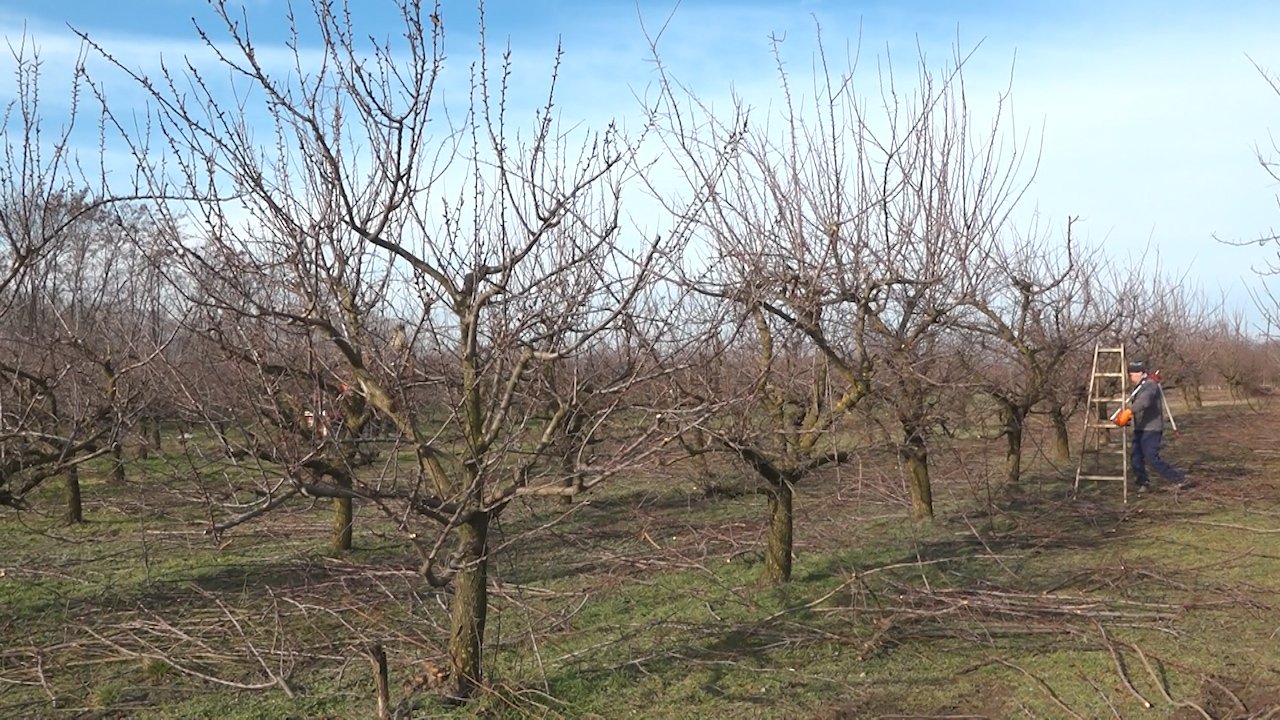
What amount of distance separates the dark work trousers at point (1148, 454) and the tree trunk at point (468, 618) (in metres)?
9.22

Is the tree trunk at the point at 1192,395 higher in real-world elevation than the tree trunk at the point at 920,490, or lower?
higher

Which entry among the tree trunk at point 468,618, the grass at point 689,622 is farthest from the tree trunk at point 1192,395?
the tree trunk at point 468,618

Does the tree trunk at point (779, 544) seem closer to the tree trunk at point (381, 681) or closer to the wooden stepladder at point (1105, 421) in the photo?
the tree trunk at point (381, 681)

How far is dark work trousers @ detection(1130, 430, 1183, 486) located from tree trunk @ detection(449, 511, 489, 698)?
922cm

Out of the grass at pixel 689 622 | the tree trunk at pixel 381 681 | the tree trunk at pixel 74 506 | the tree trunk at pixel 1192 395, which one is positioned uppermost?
the tree trunk at pixel 1192 395

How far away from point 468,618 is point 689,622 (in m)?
1.81

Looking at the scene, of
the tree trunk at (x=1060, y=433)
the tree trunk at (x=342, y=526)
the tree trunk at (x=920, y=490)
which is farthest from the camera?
the tree trunk at (x=1060, y=433)

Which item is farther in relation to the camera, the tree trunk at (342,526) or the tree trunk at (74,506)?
the tree trunk at (74,506)

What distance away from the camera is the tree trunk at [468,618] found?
4258mm

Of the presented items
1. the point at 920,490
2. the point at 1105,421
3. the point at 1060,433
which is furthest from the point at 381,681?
the point at 1105,421

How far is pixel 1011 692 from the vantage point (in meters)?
4.75

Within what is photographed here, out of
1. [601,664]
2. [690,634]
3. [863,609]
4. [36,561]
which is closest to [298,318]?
[601,664]

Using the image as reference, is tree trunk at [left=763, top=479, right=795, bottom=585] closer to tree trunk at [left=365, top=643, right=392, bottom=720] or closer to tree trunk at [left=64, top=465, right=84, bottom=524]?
tree trunk at [left=365, top=643, right=392, bottom=720]

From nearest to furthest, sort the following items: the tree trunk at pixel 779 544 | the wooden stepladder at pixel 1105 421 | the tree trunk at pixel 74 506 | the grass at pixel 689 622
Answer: the grass at pixel 689 622, the tree trunk at pixel 779 544, the tree trunk at pixel 74 506, the wooden stepladder at pixel 1105 421
